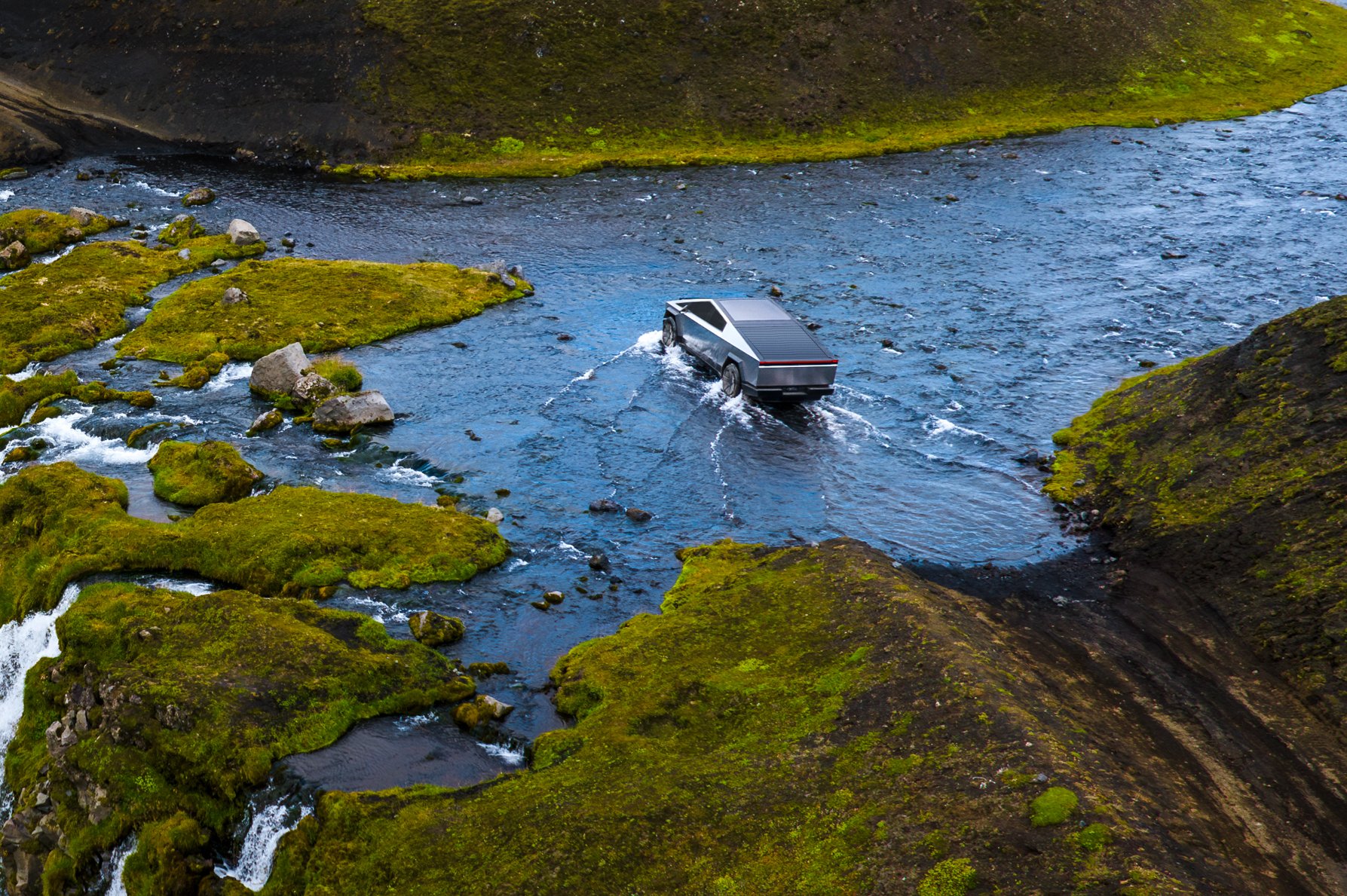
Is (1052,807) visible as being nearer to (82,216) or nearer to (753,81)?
(82,216)

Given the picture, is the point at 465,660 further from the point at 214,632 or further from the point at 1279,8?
the point at 1279,8

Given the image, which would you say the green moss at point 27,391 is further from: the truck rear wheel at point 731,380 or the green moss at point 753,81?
the green moss at point 753,81

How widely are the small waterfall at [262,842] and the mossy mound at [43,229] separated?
3820 cm

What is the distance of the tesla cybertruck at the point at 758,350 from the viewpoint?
32781 millimetres

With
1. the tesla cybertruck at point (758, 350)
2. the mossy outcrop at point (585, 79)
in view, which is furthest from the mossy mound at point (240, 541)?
the mossy outcrop at point (585, 79)

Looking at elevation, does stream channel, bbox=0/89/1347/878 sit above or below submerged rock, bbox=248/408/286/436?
above

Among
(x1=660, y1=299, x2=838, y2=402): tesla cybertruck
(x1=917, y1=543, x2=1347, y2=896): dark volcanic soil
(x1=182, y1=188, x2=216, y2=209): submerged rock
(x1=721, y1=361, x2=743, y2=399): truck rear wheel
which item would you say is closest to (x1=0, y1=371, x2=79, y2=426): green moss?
(x1=660, y1=299, x2=838, y2=402): tesla cybertruck

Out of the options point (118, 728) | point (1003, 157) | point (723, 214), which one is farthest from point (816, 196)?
point (118, 728)

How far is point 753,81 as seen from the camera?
7006 centimetres

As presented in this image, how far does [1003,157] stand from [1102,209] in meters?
10.7

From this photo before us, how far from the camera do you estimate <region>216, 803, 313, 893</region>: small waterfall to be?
17.0m

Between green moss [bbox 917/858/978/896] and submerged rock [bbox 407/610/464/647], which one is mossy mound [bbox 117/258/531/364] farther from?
green moss [bbox 917/858/978/896]

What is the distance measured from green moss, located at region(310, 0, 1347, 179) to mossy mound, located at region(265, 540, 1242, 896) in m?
48.1

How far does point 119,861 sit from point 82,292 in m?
30.3
